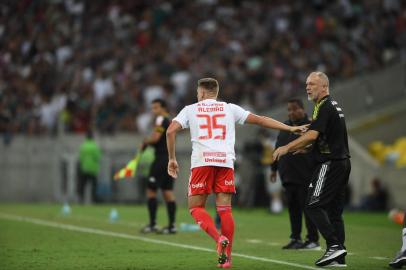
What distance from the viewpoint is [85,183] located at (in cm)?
2970

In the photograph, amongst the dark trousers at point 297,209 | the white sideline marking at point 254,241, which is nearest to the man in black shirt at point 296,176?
the dark trousers at point 297,209

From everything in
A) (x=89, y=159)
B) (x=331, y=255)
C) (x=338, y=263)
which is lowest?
(x=338, y=263)

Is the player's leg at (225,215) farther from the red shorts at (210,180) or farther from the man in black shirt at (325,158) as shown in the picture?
the man in black shirt at (325,158)

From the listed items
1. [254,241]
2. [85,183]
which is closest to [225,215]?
[254,241]

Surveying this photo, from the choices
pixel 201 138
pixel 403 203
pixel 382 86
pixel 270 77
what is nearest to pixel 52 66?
pixel 270 77

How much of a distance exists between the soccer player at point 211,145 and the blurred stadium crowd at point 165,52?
680 inches

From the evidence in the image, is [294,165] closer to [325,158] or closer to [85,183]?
[325,158]

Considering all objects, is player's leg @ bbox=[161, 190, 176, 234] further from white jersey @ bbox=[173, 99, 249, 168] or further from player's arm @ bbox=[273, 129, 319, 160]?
player's arm @ bbox=[273, 129, 319, 160]

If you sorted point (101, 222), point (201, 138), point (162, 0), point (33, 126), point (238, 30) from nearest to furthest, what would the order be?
point (201, 138) → point (101, 222) → point (33, 126) → point (238, 30) → point (162, 0)

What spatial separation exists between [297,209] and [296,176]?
1.84 ft

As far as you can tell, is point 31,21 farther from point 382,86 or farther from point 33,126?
point 382,86

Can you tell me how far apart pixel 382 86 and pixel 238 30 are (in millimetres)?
5980

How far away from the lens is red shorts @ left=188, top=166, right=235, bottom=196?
Answer: 1173 cm

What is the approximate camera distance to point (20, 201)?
98.4ft
